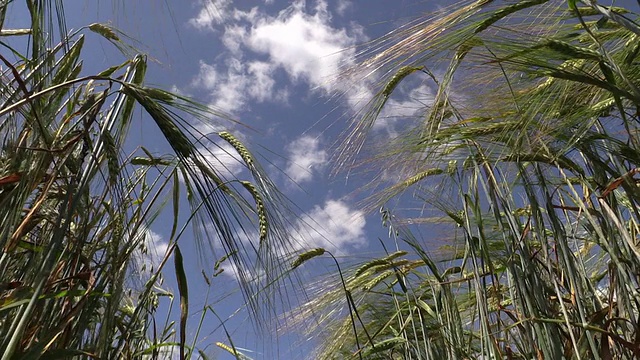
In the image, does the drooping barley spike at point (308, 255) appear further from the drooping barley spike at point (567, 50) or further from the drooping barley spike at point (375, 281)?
the drooping barley spike at point (567, 50)

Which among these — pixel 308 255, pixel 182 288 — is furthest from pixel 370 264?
pixel 182 288

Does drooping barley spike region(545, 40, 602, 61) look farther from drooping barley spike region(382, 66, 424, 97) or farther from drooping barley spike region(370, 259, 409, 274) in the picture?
drooping barley spike region(370, 259, 409, 274)

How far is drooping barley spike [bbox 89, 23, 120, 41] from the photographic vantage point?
1.48 metres

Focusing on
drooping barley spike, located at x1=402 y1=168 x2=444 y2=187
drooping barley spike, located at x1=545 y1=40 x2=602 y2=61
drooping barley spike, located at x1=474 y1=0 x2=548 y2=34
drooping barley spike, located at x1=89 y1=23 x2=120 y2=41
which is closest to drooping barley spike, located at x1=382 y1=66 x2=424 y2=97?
drooping barley spike, located at x1=402 y1=168 x2=444 y2=187

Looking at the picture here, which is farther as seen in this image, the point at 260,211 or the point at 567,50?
the point at 260,211

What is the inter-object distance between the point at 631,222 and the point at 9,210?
62.7 inches

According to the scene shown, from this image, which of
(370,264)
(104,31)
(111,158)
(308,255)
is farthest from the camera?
(370,264)

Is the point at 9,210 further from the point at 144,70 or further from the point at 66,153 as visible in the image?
the point at 144,70

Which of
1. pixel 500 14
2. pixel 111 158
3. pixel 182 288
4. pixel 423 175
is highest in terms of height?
pixel 423 175

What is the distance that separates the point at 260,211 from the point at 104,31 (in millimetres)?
711

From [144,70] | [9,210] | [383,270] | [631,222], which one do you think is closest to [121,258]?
[9,210]

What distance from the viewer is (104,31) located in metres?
1.50

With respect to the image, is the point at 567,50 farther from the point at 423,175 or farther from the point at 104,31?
the point at 104,31

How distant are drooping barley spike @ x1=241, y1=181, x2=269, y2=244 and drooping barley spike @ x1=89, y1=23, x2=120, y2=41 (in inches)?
23.4
